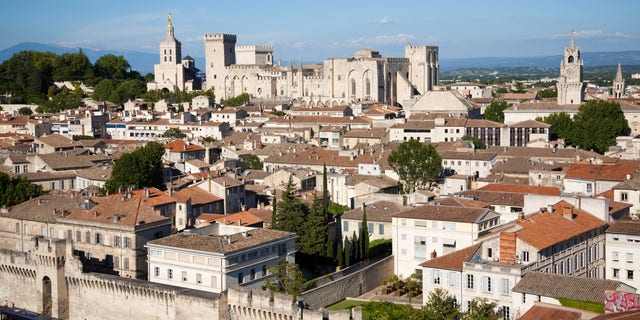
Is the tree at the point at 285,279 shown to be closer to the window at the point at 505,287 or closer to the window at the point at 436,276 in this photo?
the window at the point at 436,276

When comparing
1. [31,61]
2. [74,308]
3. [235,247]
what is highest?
[31,61]

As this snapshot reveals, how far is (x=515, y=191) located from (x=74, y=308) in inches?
949

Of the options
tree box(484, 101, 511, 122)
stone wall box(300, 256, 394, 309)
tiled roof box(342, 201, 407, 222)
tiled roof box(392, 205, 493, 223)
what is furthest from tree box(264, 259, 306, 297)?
tree box(484, 101, 511, 122)

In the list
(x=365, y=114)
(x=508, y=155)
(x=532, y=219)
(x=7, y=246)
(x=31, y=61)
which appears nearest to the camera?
(x=532, y=219)

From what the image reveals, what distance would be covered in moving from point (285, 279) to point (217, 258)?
2898 millimetres

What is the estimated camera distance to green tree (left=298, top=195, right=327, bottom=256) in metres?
42.7

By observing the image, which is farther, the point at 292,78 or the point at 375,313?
the point at 292,78

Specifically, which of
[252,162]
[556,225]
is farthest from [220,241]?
[252,162]

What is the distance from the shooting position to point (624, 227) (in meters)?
38.8

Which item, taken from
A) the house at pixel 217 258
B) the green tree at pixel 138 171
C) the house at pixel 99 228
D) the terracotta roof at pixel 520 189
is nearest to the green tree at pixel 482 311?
the house at pixel 217 258

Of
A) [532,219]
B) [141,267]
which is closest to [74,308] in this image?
[141,267]

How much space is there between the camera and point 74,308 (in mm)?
38656

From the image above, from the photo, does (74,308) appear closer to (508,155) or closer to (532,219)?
(532,219)

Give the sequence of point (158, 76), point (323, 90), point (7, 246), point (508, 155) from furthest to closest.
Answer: point (158, 76)
point (323, 90)
point (508, 155)
point (7, 246)
